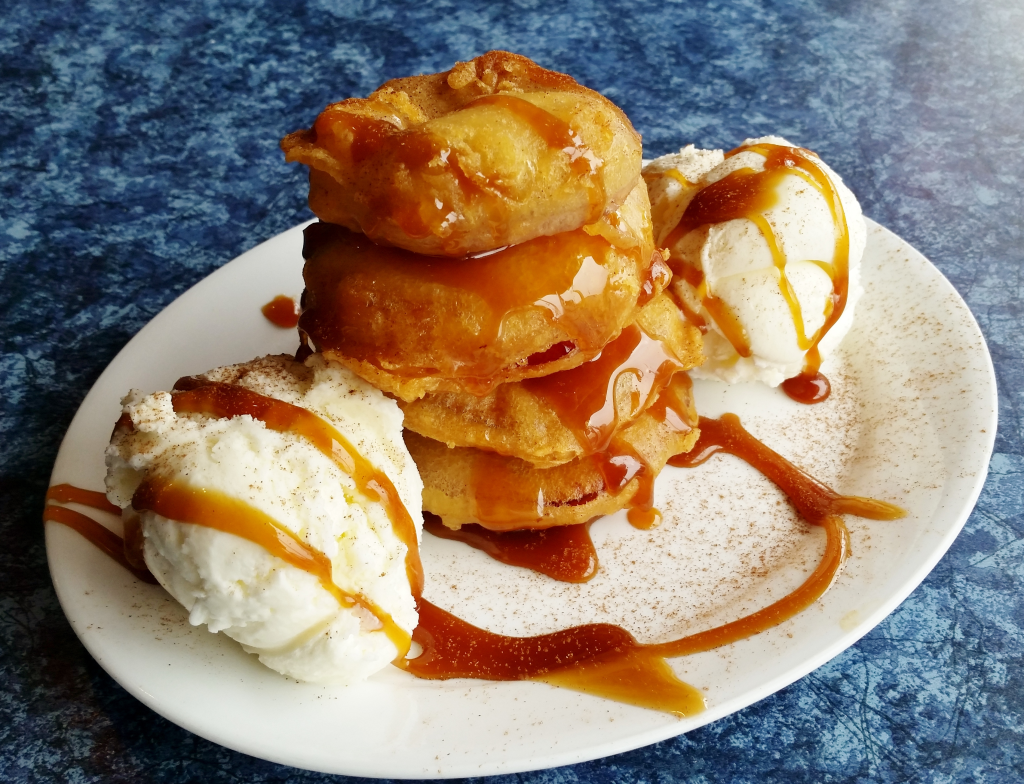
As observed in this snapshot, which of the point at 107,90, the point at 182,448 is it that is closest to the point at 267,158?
the point at 107,90

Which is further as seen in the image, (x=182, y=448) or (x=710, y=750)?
(x=710, y=750)

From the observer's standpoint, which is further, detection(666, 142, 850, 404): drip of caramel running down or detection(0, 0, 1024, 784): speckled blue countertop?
detection(666, 142, 850, 404): drip of caramel running down

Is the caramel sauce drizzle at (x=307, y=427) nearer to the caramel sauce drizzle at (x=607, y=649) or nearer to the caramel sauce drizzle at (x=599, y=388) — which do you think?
the caramel sauce drizzle at (x=607, y=649)

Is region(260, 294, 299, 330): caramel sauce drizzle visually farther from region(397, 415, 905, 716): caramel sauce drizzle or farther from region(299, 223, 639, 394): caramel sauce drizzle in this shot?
region(397, 415, 905, 716): caramel sauce drizzle

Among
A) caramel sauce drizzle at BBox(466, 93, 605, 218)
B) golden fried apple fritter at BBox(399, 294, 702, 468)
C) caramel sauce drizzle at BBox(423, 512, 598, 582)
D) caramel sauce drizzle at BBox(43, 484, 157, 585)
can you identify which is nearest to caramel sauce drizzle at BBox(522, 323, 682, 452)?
golden fried apple fritter at BBox(399, 294, 702, 468)

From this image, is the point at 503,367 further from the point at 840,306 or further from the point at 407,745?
the point at 840,306

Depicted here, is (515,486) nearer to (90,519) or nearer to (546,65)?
(90,519)
